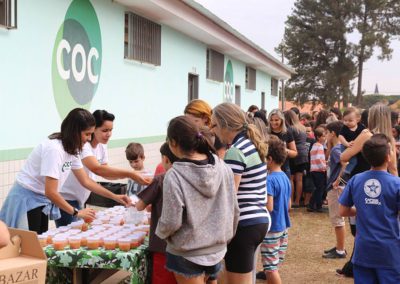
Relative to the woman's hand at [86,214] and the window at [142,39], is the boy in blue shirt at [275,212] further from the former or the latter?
the window at [142,39]

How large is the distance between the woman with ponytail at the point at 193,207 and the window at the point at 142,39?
573cm

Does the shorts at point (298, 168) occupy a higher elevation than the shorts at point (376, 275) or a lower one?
higher

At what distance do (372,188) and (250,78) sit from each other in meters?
15.5

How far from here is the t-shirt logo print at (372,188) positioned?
11.7ft

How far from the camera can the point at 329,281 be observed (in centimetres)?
533

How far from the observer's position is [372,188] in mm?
3596

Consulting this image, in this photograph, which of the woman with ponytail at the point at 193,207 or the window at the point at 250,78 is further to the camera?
the window at the point at 250,78

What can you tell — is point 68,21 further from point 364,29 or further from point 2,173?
point 364,29

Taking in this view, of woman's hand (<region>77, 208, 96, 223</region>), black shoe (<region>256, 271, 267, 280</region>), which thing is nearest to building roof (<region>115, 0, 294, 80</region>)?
black shoe (<region>256, 271, 267, 280</region>)

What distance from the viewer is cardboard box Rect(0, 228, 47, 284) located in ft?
7.76

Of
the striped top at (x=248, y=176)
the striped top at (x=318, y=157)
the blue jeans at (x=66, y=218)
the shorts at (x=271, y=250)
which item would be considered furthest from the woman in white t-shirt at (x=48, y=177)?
the striped top at (x=318, y=157)

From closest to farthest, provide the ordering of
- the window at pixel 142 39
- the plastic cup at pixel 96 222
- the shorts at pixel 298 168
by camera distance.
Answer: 1. the plastic cup at pixel 96 222
2. the window at pixel 142 39
3. the shorts at pixel 298 168

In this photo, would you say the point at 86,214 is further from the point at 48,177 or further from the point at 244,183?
the point at 244,183

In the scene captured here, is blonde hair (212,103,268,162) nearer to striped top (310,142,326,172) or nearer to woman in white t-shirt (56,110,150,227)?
woman in white t-shirt (56,110,150,227)
